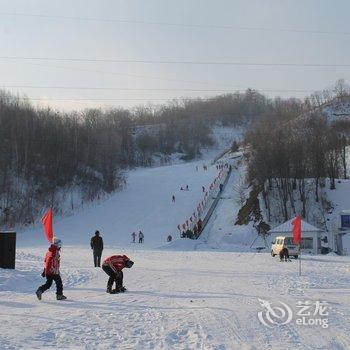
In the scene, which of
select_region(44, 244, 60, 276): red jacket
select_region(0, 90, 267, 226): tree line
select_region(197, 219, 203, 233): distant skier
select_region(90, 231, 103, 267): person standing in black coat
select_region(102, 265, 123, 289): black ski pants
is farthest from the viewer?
select_region(0, 90, 267, 226): tree line

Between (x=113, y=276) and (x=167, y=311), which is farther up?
(x=113, y=276)

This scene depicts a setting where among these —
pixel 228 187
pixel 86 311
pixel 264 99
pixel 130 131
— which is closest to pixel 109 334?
pixel 86 311

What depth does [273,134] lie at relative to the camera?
69.9 metres

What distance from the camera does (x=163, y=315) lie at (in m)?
11.2

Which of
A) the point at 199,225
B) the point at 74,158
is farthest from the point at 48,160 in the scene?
the point at 199,225

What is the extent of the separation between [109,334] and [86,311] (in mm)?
2654

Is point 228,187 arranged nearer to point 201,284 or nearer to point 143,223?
point 143,223

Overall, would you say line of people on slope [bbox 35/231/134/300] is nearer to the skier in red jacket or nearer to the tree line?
the skier in red jacket

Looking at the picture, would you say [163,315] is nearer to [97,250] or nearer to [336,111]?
[97,250]

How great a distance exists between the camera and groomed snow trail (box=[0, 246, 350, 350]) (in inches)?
345

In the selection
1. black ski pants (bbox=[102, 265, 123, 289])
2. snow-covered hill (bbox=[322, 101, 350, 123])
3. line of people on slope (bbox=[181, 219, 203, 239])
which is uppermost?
snow-covered hill (bbox=[322, 101, 350, 123])

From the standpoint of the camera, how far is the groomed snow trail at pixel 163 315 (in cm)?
876

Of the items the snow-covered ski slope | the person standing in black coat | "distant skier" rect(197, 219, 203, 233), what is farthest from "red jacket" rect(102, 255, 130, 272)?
"distant skier" rect(197, 219, 203, 233)

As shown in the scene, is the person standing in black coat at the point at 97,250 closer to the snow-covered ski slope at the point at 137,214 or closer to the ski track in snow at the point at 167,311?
the ski track in snow at the point at 167,311
